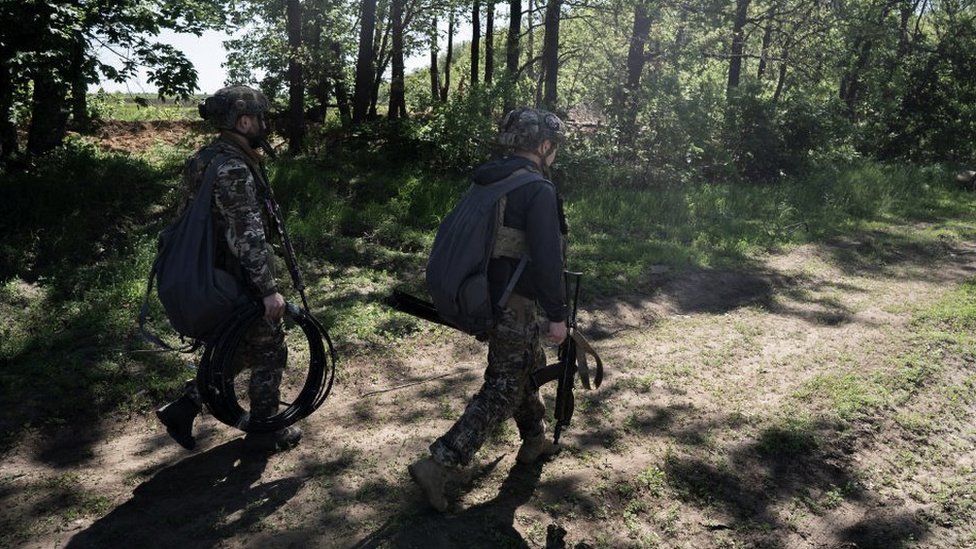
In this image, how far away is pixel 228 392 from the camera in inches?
164

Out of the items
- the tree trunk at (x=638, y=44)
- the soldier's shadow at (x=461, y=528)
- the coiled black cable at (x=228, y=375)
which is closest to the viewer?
the soldier's shadow at (x=461, y=528)

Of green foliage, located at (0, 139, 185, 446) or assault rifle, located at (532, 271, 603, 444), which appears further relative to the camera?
green foliage, located at (0, 139, 185, 446)

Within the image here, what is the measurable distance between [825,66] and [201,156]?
16.9m

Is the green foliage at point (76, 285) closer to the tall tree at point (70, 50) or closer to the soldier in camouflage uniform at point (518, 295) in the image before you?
the tall tree at point (70, 50)

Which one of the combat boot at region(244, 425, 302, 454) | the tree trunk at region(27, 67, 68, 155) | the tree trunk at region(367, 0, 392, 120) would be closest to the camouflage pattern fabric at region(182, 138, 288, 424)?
the combat boot at region(244, 425, 302, 454)

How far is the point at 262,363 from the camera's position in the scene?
14.5 feet

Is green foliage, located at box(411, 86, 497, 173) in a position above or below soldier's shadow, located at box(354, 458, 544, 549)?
above

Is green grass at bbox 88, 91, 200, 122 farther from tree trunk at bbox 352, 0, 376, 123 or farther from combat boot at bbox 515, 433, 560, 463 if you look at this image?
combat boot at bbox 515, 433, 560, 463

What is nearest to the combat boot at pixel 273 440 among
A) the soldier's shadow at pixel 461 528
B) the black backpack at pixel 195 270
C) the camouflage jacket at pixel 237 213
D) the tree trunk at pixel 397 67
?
the black backpack at pixel 195 270

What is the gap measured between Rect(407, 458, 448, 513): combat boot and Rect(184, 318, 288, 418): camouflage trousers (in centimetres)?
116

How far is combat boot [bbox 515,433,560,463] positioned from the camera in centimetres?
439

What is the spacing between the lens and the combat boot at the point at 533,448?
4.39 meters

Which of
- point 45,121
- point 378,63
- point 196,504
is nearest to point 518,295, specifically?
point 196,504

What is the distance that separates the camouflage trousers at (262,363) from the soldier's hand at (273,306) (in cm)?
15
